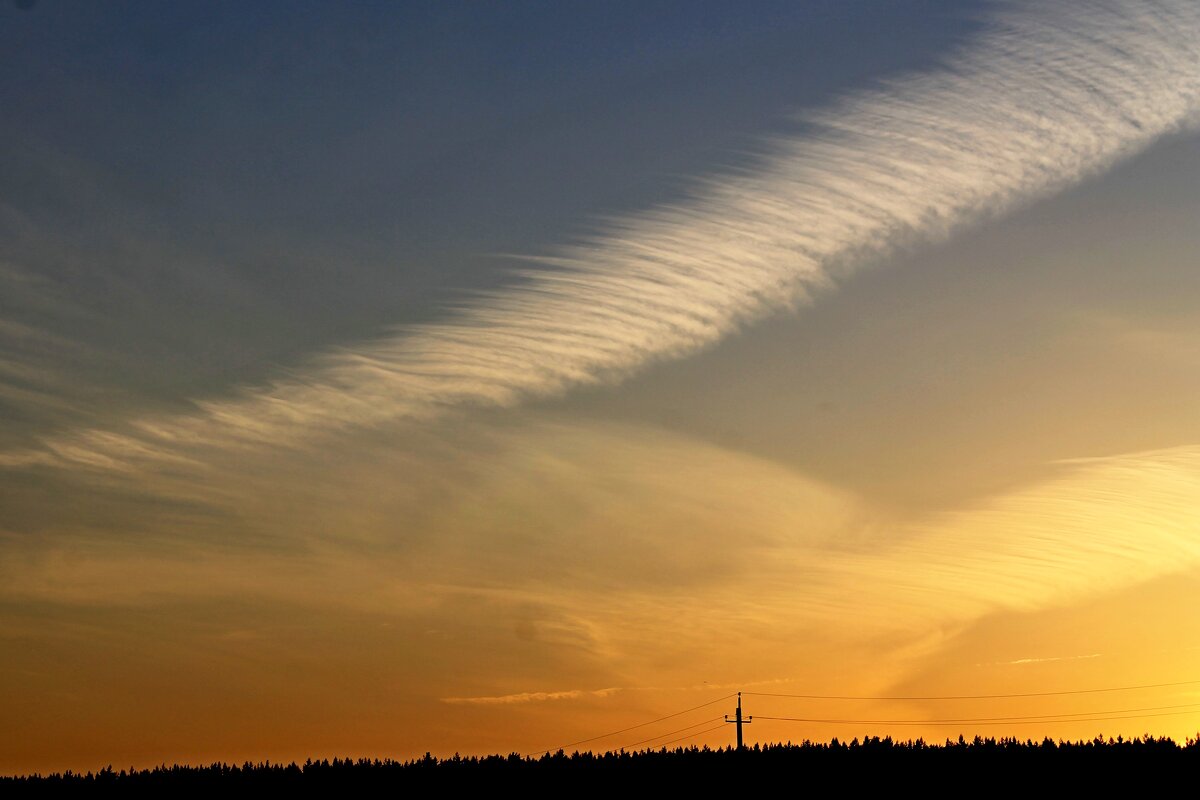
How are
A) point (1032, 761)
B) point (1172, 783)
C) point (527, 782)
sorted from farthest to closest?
point (527, 782) < point (1032, 761) < point (1172, 783)

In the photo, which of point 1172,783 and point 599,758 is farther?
point 599,758

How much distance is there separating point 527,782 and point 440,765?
7.62m

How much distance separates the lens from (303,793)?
9094 centimetres

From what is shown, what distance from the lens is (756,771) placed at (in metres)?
88.4

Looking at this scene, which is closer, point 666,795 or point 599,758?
point 666,795

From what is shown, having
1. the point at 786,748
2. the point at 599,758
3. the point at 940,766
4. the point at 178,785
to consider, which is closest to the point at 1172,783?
the point at 940,766

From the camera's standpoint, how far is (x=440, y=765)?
9462cm

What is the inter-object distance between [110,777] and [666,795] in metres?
39.6

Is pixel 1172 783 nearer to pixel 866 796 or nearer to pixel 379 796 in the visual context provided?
pixel 866 796

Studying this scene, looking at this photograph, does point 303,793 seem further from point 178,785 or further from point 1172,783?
point 1172,783

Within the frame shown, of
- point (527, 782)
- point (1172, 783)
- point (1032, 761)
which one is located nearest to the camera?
point (1172, 783)

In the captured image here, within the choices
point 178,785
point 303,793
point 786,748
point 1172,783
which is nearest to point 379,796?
point 303,793

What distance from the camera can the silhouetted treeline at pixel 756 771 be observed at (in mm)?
82812

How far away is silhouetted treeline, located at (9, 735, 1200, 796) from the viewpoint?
82.8 m
